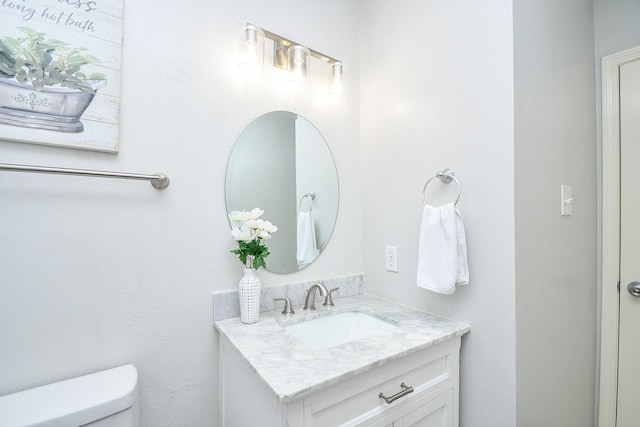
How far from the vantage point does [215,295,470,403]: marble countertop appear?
71 centimetres

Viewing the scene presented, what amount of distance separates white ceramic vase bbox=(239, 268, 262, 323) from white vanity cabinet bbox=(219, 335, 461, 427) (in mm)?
111

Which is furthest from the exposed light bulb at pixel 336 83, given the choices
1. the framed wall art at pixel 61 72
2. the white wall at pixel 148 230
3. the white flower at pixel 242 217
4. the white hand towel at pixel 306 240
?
the framed wall art at pixel 61 72

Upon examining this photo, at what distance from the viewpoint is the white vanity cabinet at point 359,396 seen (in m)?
0.71

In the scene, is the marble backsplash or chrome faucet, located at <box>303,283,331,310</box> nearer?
the marble backsplash

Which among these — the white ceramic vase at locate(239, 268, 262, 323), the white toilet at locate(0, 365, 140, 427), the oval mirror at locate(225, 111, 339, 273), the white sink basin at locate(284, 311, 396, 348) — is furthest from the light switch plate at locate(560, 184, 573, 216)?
the white toilet at locate(0, 365, 140, 427)

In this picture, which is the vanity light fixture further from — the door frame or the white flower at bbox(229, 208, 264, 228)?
the door frame

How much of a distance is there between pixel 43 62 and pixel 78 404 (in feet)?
3.24

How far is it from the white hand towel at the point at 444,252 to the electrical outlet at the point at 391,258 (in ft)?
0.82

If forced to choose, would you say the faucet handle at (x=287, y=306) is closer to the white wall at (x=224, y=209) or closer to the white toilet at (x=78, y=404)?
the white wall at (x=224, y=209)

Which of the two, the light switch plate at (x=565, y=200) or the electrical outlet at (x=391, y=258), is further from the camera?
the electrical outlet at (x=391, y=258)

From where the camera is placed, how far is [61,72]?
86 cm

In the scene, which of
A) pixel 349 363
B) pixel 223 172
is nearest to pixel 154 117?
pixel 223 172

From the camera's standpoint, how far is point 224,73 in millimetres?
1172

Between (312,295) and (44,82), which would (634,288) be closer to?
(312,295)
